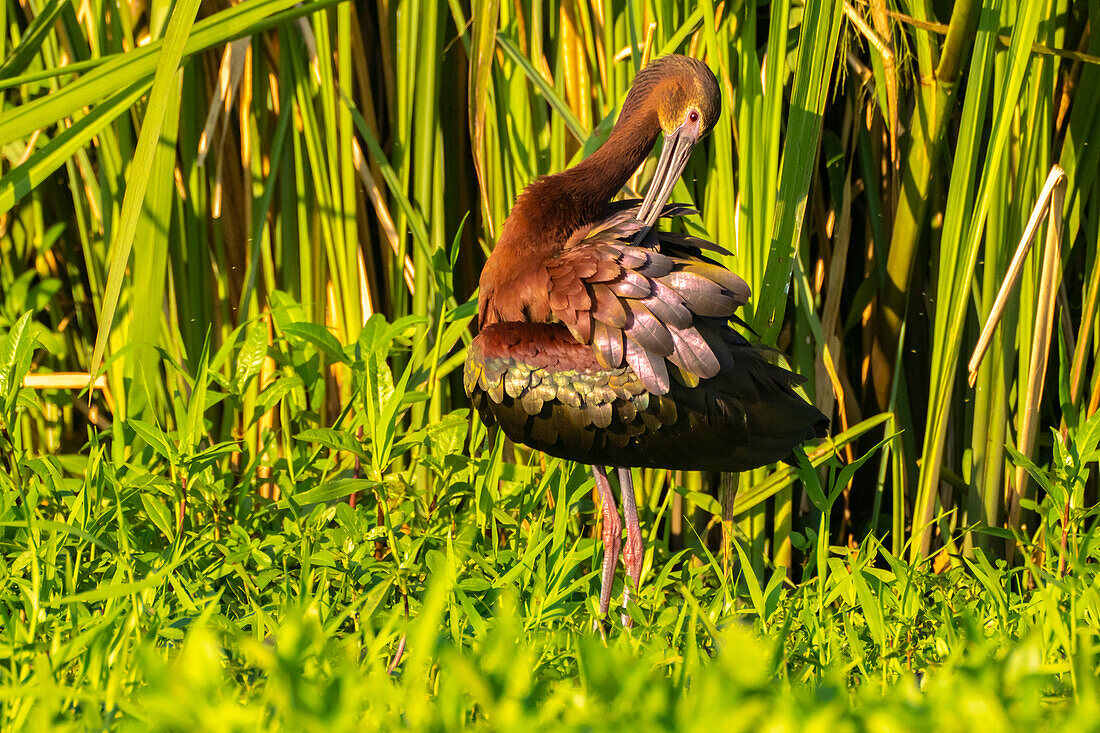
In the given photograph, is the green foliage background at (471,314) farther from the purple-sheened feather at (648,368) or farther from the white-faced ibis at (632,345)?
the purple-sheened feather at (648,368)

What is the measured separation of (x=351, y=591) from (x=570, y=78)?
146 centimetres

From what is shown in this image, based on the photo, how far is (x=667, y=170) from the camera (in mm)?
2410

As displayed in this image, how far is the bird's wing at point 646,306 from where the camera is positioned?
6.79 ft

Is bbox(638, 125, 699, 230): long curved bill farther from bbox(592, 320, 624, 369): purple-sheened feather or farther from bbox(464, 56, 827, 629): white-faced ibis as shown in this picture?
bbox(592, 320, 624, 369): purple-sheened feather

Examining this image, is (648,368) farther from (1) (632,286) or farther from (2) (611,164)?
(2) (611,164)

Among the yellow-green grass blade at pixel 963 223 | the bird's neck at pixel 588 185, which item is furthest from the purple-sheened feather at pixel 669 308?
the yellow-green grass blade at pixel 963 223

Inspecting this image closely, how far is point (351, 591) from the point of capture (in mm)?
2154

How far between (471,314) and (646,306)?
59 centimetres

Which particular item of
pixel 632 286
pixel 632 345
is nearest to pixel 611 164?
pixel 632 286

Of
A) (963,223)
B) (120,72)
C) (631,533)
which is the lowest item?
(631,533)

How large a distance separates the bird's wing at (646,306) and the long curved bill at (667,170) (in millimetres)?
176

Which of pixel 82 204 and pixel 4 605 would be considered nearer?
pixel 4 605

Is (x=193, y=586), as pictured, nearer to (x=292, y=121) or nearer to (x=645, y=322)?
(x=645, y=322)

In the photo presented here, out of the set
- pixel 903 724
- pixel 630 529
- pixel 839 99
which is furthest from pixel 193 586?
pixel 839 99
